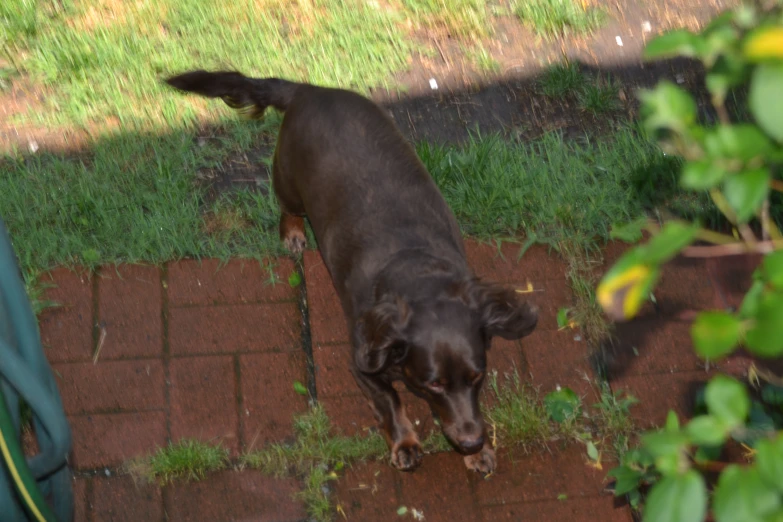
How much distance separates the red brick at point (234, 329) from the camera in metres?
3.34

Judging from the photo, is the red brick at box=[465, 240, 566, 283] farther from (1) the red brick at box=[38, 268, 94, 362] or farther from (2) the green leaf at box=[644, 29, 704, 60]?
(2) the green leaf at box=[644, 29, 704, 60]

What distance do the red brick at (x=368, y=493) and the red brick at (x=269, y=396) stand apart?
287mm

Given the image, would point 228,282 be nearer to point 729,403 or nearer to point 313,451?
point 313,451

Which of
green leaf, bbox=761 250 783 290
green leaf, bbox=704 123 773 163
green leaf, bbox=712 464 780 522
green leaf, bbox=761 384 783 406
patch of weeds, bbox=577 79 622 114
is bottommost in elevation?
patch of weeds, bbox=577 79 622 114

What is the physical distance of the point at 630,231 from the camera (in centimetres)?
354

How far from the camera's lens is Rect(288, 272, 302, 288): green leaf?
3.53 m

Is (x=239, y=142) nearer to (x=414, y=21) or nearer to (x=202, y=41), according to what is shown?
(x=202, y=41)


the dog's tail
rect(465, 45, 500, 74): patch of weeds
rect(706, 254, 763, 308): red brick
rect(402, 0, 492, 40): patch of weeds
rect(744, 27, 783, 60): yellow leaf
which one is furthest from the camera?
rect(402, 0, 492, 40): patch of weeds

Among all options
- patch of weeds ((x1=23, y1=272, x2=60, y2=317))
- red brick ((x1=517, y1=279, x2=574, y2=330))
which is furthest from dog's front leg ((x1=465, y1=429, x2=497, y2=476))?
patch of weeds ((x1=23, y1=272, x2=60, y2=317))

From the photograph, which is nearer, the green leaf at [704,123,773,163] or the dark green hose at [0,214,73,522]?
the green leaf at [704,123,773,163]

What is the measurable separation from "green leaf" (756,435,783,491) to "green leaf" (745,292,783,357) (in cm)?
11

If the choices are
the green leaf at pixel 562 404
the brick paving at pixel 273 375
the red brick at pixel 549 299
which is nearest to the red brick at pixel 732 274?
the brick paving at pixel 273 375

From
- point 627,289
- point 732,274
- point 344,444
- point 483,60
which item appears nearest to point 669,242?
point 627,289

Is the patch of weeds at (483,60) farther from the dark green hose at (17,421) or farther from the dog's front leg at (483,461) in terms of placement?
the dark green hose at (17,421)
